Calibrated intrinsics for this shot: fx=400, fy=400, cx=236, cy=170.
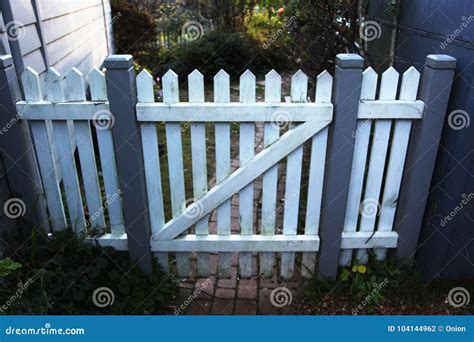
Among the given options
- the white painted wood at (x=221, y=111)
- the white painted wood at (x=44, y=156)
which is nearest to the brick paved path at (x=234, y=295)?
the white painted wood at (x=44, y=156)

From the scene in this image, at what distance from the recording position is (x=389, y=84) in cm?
239

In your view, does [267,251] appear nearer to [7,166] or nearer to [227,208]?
[227,208]

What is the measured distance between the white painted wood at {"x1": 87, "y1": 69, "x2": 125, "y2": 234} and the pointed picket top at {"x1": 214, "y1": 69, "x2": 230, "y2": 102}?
0.66 metres

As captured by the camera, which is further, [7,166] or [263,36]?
[263,36]

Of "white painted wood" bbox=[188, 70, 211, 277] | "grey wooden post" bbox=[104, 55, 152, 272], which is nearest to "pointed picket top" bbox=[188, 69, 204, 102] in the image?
"white painted wood" bbox=[188, 70, 211, 277]

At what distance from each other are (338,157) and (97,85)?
60.0 inches

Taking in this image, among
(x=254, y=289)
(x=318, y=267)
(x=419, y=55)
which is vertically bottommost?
(x=254, y=289)

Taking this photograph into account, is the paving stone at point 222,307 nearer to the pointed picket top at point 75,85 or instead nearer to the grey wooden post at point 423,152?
the grey wooden post at point 423,152

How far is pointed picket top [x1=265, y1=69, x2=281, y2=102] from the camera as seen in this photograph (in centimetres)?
234

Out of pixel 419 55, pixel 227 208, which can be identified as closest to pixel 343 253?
pixel 227 208

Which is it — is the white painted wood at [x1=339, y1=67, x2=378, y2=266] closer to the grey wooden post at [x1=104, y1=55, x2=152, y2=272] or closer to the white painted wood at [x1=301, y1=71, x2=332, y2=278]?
the white painted wood at [x1=301, y1=71, x2=332, y2=278]

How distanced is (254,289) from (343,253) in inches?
27.4

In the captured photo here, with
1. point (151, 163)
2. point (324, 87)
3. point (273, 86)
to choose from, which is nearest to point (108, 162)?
point (151, 163)

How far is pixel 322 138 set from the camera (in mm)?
2520
